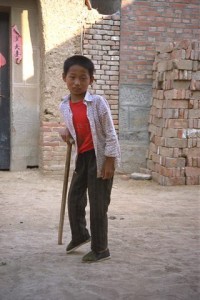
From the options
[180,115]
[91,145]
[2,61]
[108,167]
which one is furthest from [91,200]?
[2,61]

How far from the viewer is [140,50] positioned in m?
7.25

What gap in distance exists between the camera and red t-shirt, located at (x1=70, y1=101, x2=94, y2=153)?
9.89ft

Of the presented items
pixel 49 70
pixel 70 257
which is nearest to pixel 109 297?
pixel 70 257

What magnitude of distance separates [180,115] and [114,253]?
11.9 feet

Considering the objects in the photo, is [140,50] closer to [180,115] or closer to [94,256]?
[180,115]

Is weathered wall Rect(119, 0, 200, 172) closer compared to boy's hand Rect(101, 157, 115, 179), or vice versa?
boy's hand Rect(101, 157, 115, 179)

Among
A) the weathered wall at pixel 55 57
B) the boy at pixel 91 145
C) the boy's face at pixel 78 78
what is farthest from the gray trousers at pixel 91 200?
the weathered wall at pixel 55 57

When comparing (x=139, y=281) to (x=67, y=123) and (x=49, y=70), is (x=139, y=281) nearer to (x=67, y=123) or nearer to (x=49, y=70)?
(x=67, y=123)

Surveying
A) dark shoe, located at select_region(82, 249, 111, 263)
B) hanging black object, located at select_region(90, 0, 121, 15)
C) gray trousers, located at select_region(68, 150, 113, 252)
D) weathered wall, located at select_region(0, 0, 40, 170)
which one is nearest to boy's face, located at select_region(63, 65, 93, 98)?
gray trousers, located at select_region(68, 150, 113, 252)

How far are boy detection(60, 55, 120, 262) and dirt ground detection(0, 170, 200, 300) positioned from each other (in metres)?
0.29

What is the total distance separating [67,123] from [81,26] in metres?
4.41

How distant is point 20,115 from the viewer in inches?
291

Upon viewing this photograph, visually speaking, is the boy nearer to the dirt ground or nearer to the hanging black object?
the dirt ground

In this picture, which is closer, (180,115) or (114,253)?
(114,253)
